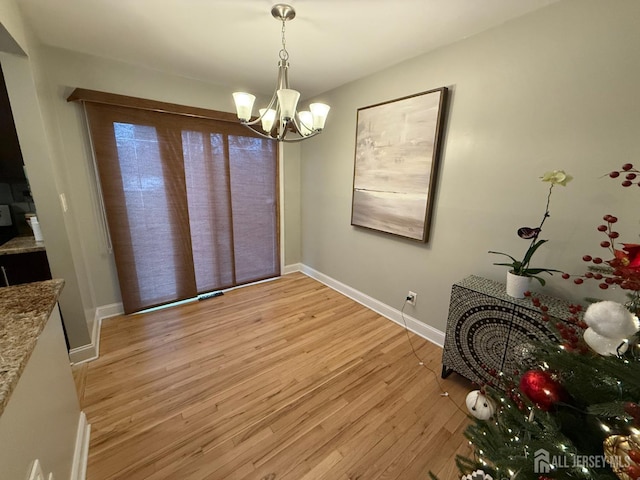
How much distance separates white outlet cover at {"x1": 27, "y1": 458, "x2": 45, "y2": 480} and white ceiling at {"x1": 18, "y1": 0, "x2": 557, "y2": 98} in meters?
2.15

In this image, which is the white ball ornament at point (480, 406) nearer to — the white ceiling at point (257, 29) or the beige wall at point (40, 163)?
the white ceiling at point (257, 29)

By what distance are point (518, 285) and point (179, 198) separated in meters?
2.95

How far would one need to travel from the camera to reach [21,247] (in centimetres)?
167

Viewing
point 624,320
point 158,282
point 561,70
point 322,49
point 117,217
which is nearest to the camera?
point 624,320

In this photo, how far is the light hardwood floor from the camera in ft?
4.17

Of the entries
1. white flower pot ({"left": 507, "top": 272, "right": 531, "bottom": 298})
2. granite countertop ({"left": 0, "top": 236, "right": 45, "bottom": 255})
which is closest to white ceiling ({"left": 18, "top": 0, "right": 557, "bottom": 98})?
granite countertop ({"left": 0, "top": 236, "right": 45, "bottom": 255})

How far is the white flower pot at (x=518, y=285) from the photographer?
148 cm

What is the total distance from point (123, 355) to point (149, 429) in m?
0.83

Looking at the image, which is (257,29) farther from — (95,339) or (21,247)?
(95,339)

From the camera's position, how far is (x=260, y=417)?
1.50m

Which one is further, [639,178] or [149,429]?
[149,429]

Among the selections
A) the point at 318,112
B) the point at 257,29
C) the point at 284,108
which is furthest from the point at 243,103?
the point at 257,29

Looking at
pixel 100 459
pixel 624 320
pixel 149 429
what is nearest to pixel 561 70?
pixel 624 320

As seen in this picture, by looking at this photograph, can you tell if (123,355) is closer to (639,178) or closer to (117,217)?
(117,217)
